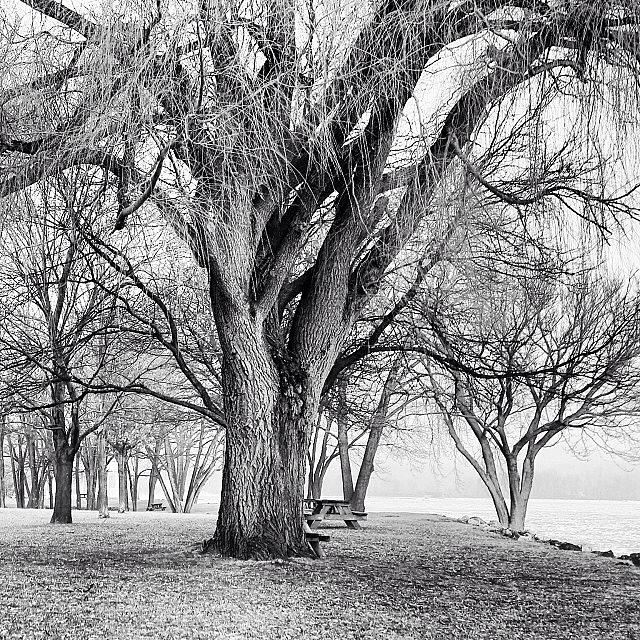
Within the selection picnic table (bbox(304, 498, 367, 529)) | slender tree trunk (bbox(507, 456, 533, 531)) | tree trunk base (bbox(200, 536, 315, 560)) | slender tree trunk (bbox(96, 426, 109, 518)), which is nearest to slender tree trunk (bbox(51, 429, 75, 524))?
slender tree trunk (bbox(96, 426, 109, 518))

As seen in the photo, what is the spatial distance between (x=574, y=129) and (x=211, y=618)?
3.18m

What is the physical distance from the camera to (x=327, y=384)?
8.42 m

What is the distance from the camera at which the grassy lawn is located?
3.87 metres

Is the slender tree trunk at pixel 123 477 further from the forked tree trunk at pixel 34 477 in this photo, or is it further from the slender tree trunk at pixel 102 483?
the forked tree trunk at pixel 34 477

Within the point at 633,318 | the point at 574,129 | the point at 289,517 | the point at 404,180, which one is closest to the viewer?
the point at 574,129

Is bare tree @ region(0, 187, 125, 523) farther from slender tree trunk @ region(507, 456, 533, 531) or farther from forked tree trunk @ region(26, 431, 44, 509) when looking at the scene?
slender tree trunk @ region(507, 456, 533, 531)

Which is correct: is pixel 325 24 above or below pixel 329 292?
above

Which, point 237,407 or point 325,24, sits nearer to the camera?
point 325,24

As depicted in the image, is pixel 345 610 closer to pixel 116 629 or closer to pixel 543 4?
pixel 116 629

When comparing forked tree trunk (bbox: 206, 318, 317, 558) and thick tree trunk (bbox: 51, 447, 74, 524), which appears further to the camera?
thick tree trunk (bbox: 51, 447, 74, 524)

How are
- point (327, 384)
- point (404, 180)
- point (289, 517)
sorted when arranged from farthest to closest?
point (327, 384), point (289, 517), point (404, 180)

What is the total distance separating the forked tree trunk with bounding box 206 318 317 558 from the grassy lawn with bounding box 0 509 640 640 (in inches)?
13.6

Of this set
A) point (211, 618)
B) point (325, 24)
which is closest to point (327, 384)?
point (211, 618)

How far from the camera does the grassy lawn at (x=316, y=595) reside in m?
3.87
